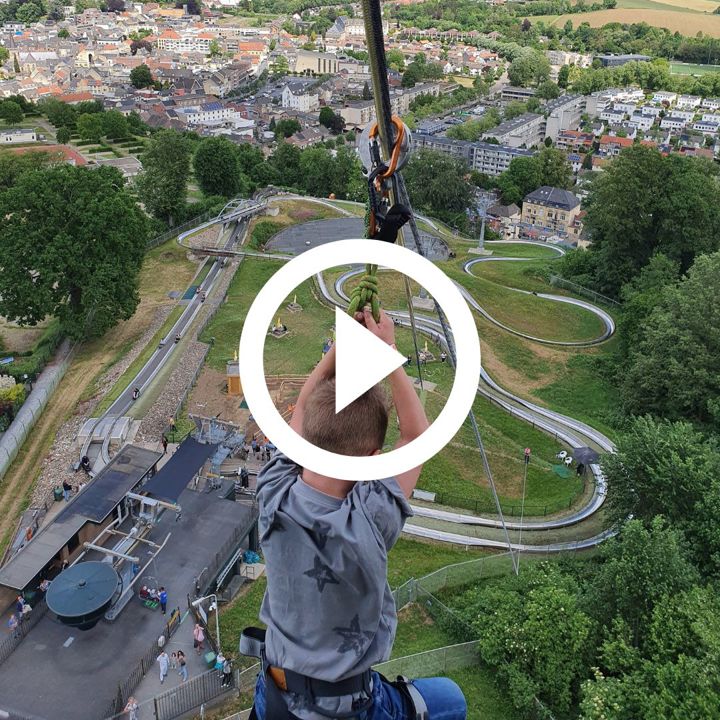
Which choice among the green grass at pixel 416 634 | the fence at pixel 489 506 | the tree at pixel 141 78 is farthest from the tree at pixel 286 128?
the green grass at pixel 416 634

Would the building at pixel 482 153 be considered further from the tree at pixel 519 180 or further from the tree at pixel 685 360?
Answer: the tree at pixel 685 360

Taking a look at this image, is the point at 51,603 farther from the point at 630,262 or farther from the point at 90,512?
the point at 630,262

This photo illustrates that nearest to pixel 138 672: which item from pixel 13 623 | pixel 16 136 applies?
pixel 13 623

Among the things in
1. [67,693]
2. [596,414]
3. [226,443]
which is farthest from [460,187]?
[67,693]

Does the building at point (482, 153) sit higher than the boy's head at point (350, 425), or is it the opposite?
the boy's head at point (350, 425)

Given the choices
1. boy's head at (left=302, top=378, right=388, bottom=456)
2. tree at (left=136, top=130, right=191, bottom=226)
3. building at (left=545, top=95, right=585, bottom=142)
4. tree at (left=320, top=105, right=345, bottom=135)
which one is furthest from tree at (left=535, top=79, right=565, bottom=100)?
Result: boy's head at (left=302, top=378, right=388, bottom=456)

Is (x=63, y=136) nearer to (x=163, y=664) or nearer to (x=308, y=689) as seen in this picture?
(x=163, y=664)

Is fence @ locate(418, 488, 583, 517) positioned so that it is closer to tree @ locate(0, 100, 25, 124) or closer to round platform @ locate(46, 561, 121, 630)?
round platform @ locate(46, 561, 121, 630)
